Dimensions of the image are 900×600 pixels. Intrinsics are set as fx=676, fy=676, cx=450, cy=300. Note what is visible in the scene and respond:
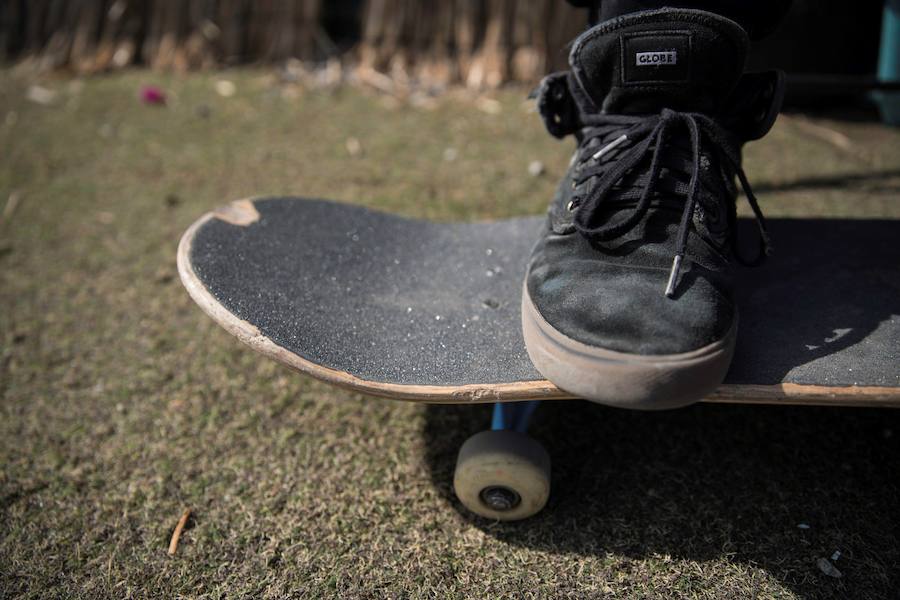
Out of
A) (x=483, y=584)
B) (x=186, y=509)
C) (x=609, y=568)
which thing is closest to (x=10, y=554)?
(x=186, y=509)

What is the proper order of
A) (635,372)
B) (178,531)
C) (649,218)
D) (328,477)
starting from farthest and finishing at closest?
(328,477) → (178,531) → (649,218) → (635,372)

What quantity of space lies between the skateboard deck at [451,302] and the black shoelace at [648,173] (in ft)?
0.75

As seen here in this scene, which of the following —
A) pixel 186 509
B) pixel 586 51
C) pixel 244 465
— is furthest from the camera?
pixel 244 465

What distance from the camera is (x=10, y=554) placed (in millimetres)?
1440

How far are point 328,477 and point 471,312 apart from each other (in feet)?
1.70

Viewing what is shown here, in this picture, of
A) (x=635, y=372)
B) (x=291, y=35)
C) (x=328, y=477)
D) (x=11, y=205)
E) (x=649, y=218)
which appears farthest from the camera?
(x=291, y=35)

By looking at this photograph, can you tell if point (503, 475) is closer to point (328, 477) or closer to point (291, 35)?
point (328, 477)

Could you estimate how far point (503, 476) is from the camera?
54.3 inches

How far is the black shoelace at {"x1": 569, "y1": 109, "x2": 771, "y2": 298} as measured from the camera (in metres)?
1.30

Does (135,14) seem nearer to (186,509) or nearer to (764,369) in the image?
(186,509)

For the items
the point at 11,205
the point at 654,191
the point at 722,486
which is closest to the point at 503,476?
the point at 722,486

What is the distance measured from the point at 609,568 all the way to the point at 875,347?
26.8 inches

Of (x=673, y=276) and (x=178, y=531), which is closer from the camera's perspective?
(x=673, y=276)

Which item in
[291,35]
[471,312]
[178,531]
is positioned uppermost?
[291,35]
